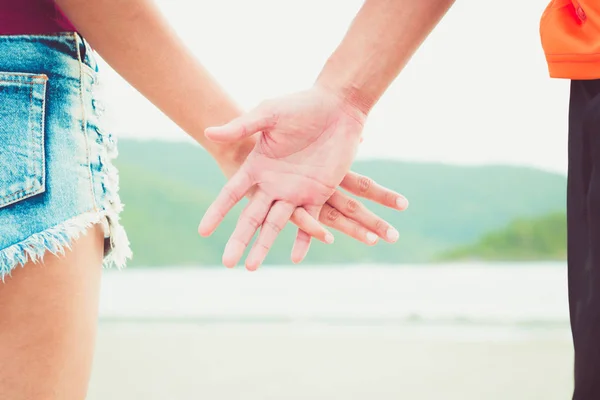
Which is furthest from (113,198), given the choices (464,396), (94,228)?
(464,396)

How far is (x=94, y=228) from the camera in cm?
88

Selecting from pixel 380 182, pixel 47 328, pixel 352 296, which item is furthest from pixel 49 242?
pixel 380 182

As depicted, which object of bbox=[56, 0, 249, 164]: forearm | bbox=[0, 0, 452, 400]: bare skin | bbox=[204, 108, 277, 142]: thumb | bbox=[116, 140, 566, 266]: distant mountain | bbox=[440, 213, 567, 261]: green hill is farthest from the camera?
bbox=[116, 140, 566, 266]: distant mountain

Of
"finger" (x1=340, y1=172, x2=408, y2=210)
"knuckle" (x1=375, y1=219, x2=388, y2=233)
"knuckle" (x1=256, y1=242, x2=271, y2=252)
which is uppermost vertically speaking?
"finger" (x1=340, y1=172, x2=408, y2=210)

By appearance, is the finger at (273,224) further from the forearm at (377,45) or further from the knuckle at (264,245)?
the forearm at (377,45)

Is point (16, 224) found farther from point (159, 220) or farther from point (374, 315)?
point (159, 220)

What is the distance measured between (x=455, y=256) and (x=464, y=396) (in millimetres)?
4395

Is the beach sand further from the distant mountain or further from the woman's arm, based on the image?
the distant mountain

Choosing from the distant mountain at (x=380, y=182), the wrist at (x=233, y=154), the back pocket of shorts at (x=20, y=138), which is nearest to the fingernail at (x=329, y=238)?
the wrist at (x=233, y=154)

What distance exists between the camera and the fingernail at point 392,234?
3.97ft

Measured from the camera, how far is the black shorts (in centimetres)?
68

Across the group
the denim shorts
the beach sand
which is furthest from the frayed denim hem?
the beach sand

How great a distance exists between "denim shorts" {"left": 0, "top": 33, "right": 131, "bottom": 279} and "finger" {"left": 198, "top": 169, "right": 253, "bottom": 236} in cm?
24

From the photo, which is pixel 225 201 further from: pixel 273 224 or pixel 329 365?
pixel 329 365
